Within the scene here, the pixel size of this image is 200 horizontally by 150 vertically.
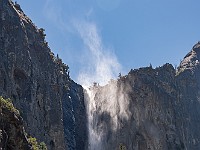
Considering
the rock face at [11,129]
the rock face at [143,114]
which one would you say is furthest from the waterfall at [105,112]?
the rock face at [11,129]

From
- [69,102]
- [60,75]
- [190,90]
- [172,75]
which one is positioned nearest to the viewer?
[60,75]

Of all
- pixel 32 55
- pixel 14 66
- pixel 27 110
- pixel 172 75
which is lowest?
pixel 27 110

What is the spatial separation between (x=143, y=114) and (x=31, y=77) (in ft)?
103

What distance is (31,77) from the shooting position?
224 ft

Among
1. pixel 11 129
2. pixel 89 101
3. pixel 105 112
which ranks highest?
pixel 89 101

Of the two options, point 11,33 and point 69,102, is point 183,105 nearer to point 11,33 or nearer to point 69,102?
point 69,102

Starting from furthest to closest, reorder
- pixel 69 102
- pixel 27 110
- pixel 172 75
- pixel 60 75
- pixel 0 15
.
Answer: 1. pixel 172 75
2. pixel 69 102
3. pixel 60 75
4. pixel 0 15
5. pixel 27 110

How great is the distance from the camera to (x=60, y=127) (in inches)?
2928

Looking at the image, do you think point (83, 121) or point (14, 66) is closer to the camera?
point (14, 66)

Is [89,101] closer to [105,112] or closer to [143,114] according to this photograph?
[105,112]

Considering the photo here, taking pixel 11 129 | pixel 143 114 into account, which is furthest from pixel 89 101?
pixel 11 129

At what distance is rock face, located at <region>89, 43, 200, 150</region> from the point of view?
87.2 m

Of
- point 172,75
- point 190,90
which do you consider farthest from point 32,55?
point 190,90

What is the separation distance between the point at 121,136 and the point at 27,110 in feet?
104
